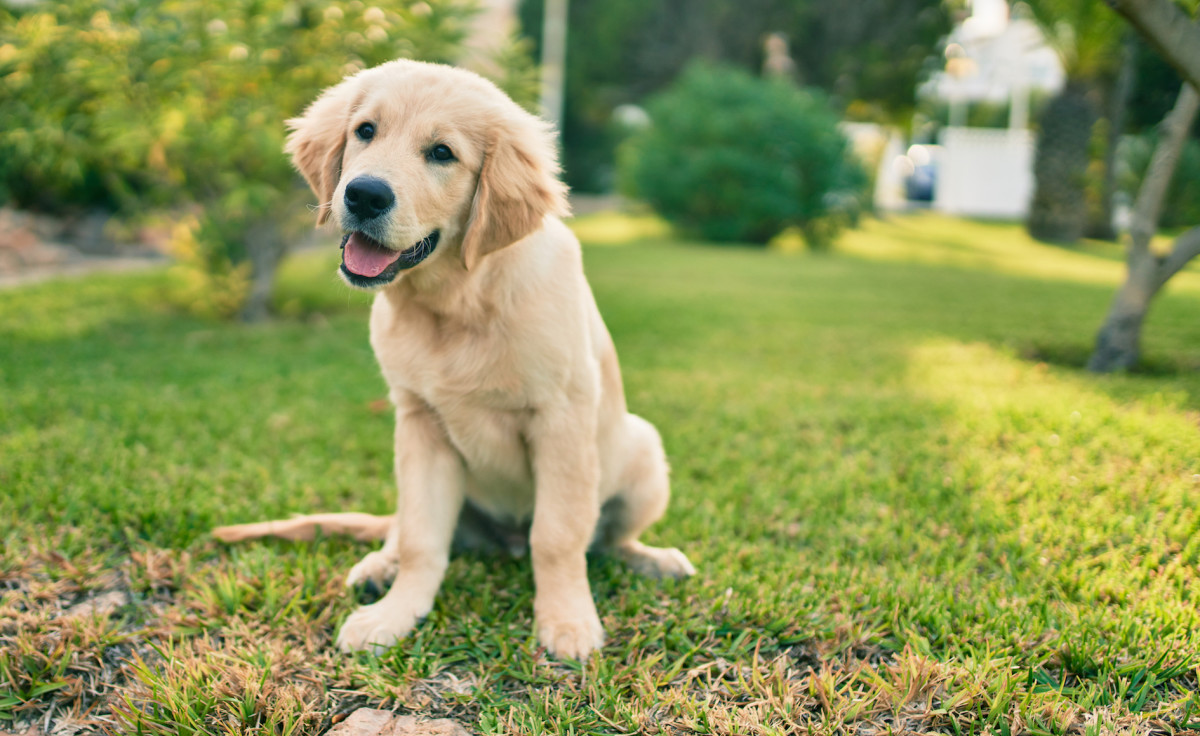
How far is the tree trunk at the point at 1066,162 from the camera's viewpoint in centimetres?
1688

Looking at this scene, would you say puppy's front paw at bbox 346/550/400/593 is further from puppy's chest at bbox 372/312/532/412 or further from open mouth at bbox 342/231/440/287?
open mouth at bbox 342/231/440/287

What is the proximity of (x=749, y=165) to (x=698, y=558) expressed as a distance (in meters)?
12.9

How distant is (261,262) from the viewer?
6.43 metres

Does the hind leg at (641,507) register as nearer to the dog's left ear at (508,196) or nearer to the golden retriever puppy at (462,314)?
A: the golden retriever puppy at (462,314)

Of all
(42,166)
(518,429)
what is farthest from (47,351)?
(518,429)

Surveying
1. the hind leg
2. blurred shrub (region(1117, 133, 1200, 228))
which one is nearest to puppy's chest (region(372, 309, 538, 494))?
the hind leg

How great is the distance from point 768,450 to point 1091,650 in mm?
1863

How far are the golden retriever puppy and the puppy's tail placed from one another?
0.27 metres

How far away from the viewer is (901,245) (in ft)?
52.5

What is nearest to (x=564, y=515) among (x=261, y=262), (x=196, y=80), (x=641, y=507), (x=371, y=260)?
(x=641, y=507)

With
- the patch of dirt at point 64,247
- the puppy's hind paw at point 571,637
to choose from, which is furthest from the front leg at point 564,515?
the patch of dirt at point 64,247

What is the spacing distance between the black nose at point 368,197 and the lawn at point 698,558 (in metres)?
1.04

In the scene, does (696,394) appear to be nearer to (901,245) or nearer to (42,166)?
(42,166)

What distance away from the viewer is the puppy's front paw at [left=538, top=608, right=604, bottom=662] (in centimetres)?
203
